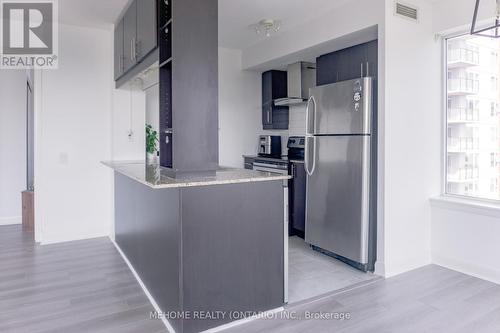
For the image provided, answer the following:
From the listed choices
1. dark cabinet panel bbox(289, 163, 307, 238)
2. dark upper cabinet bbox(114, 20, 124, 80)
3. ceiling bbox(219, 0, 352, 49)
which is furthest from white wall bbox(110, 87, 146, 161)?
dark cabinet panel bbox(289, 163, 307, 238)

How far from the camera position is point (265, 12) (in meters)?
3.62

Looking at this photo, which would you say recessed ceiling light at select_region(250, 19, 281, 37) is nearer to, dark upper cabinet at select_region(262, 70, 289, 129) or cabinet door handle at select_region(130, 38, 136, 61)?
dark upper cabinet at select_region(262, 70, 289, 129)

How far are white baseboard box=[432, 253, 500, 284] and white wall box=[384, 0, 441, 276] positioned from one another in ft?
0.33

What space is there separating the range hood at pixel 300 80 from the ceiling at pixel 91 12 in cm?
223

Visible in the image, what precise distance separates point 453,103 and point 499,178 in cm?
85

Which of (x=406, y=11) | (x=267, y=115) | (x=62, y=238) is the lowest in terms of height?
(x=62, y=238)

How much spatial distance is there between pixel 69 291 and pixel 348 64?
327 centimetres

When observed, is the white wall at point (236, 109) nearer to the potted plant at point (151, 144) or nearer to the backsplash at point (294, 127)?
the backsplash at point (294, 127)

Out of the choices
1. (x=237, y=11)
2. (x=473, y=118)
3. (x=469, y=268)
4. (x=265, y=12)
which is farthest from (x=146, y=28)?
(x=469, y=268)

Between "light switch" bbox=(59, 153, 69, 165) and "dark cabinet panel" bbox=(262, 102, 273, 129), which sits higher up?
"dark cabinet panel" bbox=(262, 102, 273, 129)

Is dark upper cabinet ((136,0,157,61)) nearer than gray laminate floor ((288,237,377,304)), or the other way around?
dark upper cabinet ((136,0,157,61))

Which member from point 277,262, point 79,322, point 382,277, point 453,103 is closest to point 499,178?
point 453,103

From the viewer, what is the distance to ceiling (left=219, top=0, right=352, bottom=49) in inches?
132

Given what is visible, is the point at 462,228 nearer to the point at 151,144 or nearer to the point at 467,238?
the point at 467,238
